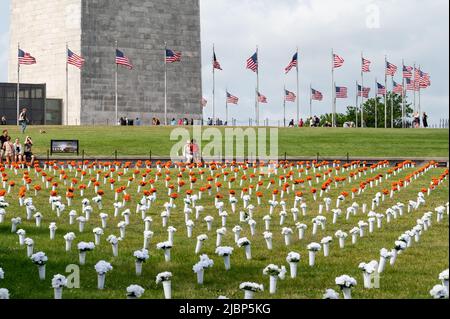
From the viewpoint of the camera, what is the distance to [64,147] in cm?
4953

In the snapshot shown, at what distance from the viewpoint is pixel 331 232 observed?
738 inches

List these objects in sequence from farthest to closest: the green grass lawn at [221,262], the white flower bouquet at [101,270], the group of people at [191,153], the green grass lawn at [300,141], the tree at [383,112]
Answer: the tree at [383,112] < the green grass lawn at [300,141] < the group of people at [191,153] < the green grass lawn at [221,262] < the white flower bouquet at [101,270]

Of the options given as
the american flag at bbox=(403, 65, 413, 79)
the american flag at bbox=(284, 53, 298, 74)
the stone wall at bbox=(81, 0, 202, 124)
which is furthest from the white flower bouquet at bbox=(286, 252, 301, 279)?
the stone wall at bbox=(81, 0, 202, 124)

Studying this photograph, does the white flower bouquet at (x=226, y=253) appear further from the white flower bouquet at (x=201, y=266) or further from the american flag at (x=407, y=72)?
the american flag at (x=407, y=72)

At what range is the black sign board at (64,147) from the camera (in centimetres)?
4919

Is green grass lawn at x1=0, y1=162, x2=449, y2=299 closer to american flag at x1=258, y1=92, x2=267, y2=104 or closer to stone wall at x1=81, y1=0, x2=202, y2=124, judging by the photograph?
american flag at x1=258, y1=92, x2=267, y2=104

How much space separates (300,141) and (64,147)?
19.4 m

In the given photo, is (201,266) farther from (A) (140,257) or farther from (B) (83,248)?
(B) (83,248)

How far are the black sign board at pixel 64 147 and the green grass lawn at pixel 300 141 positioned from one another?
89 cm

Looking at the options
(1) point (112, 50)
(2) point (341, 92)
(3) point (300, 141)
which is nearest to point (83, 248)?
(3) point (300, 141)

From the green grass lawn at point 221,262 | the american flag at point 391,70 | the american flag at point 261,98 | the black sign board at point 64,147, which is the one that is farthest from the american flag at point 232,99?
the green grass lawn at point 221,262

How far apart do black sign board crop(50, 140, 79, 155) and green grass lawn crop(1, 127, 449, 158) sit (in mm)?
892

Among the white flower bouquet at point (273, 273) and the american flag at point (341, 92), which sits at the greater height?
the american flag at point (341, 92)

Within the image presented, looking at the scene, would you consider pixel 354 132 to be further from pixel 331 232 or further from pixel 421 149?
pixel 331 232
